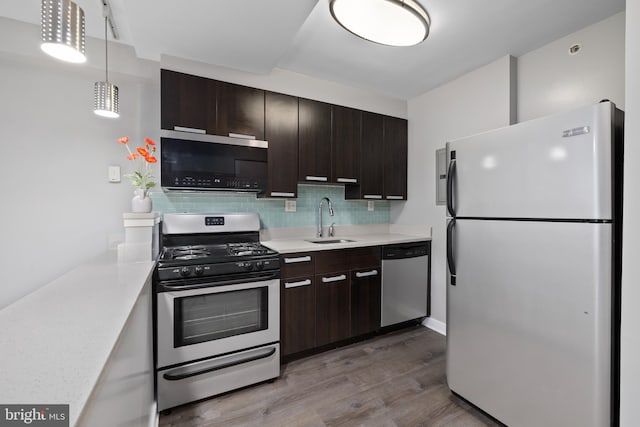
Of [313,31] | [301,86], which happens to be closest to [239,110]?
[301,86]

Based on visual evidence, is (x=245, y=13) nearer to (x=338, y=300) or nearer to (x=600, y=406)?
(x=338, y=300)

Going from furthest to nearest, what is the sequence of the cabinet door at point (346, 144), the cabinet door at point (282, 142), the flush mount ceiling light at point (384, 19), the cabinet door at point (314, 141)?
the cabinet door at point (346, 144) < the cabinet door at point (314, 141) < the cabinet door at point (282, 142) < the flush mount ceiling light at point (384, 19)

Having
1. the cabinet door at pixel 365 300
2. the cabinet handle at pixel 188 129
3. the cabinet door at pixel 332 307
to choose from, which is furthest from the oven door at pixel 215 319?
the cabinet handle at pixel 188 129

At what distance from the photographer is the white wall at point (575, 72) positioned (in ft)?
5.92

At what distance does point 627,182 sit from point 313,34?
6.44 ft

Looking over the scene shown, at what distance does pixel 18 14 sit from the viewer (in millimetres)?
1828

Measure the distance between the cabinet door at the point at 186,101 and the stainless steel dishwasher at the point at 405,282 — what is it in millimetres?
1906

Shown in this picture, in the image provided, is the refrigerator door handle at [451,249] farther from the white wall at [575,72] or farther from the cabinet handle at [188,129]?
the cabinet handle at [188,129]

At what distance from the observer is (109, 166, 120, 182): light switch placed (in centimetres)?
A: 216

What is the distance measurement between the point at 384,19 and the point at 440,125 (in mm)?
1536

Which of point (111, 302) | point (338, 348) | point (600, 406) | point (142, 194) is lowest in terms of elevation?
point (338, 348)

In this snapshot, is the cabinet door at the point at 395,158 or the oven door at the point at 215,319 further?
the cabinet door at the point at 395,158

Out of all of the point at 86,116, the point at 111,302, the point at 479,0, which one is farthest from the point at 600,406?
the point at 86,116

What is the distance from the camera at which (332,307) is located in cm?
238
